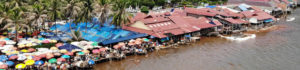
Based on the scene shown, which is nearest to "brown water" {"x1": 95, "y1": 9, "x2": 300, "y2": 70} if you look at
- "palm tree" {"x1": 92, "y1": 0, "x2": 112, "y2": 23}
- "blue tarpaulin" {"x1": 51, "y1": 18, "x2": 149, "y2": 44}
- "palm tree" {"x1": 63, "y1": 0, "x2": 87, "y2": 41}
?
"blue tarpaulin" {"x1": 51, "y1": 18, "x2": 149, "y2": 44}

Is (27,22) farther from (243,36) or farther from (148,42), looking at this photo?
(243,36)

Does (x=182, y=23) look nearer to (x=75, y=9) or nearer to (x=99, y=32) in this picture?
(x=99, y=32)

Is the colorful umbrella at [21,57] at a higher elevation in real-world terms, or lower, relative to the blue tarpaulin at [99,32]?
higher

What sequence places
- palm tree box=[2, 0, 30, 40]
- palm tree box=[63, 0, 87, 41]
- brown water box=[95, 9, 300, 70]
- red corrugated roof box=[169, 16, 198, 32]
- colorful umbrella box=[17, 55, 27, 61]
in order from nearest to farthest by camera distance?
colorful umbrella box=[17, 55, 27, 61] < brown water box=[95, 9, 300, 70] < palm tree box=[2, 0, 30, 40] < palm tree box=[63, 0, 87, 41] < red corrugated roof box=[169, 16, 198, 32]

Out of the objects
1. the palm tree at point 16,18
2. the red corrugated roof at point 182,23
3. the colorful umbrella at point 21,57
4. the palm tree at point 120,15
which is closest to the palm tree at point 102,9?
the palm tree at point 120,15

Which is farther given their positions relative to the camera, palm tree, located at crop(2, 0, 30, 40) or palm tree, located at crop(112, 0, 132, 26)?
palm tree, located at crop(112, 0, 132, 26)

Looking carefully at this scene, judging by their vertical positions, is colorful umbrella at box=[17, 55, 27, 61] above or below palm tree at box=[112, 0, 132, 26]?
below

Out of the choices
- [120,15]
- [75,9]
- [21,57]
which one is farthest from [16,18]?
[120,15]

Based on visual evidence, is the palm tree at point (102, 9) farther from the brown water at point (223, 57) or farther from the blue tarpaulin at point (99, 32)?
the brown water at point (223, 57)

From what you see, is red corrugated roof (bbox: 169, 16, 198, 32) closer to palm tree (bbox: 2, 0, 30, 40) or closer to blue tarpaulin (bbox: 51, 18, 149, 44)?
blue tarpaulin (bbox: 51, 18, 149, 44)
